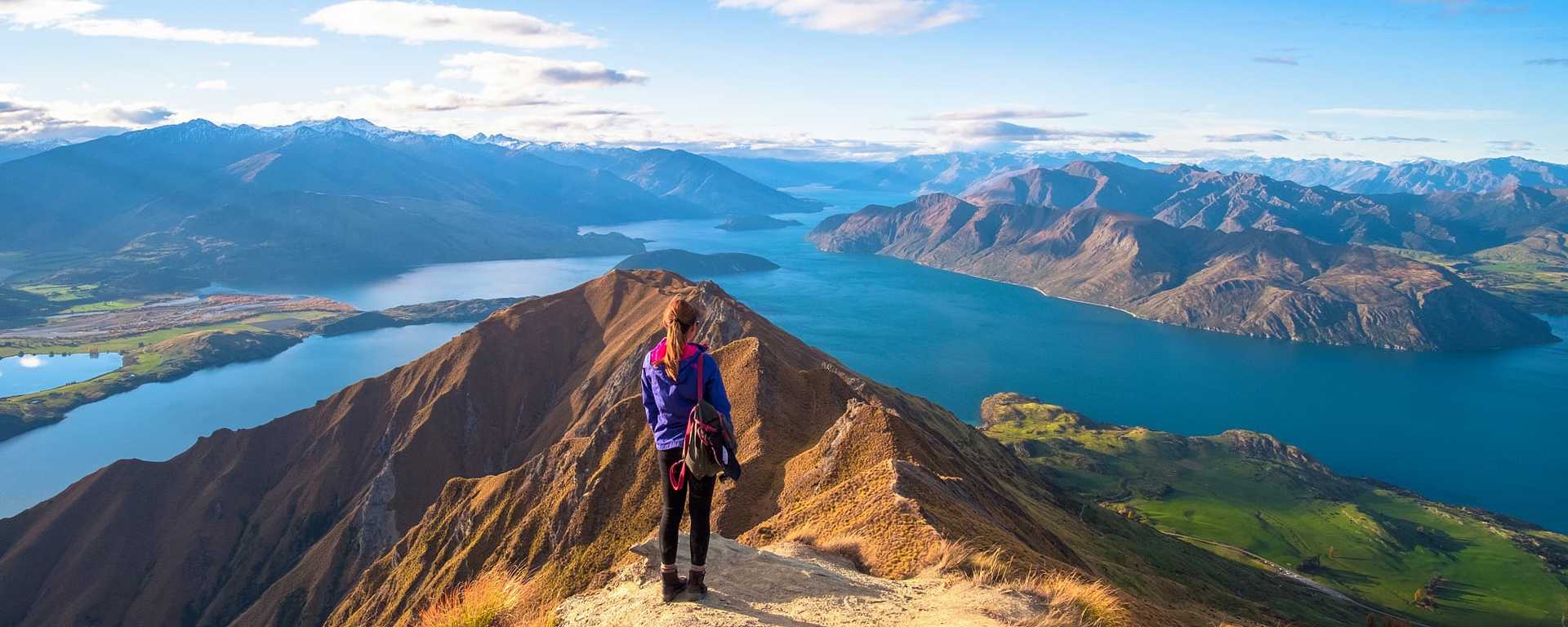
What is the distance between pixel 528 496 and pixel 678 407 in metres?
52.6

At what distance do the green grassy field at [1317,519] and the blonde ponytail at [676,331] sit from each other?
451 ft

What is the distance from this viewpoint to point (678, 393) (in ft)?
43.0

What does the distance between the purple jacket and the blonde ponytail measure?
3.7 inches

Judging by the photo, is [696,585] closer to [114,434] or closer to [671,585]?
[671,585]

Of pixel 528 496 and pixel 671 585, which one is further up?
pixel 671 585

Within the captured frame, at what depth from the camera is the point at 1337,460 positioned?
185m

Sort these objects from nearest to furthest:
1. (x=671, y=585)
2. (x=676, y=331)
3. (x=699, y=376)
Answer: (x=676, y=331) < (x=699, y=376) < (x=671, y=585)

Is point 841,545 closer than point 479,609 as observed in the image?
No

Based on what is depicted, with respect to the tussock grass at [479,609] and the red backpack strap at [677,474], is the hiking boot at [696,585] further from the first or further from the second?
the tussock grass at [479,609]

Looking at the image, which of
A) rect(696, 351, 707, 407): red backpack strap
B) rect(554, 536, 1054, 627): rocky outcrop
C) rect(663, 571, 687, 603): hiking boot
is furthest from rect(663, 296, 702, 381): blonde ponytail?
rect(554, 536, 1054, 627): rocky outcrop

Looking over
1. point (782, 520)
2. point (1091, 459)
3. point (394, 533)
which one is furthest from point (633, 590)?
point (1091, 459)

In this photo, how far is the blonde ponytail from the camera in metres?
12.7

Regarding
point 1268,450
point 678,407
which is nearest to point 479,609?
point 678,407

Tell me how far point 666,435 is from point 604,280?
13013 cm
